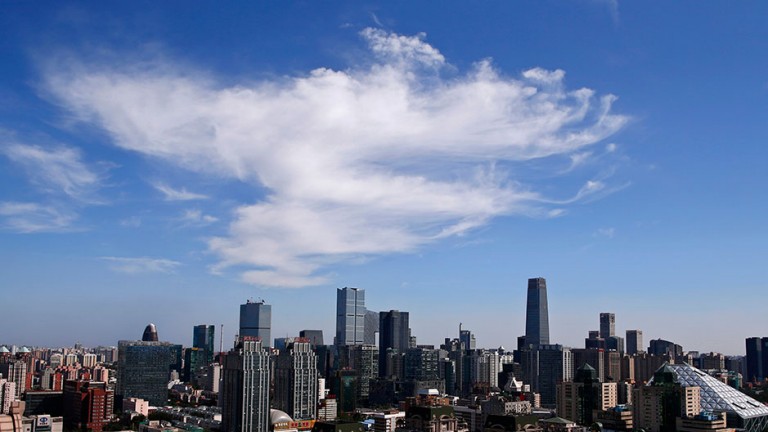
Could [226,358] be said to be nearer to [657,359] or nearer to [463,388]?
[463,388]

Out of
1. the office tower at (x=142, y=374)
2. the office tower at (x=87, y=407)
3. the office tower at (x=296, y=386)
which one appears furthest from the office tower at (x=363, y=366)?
the office tower at (x=87, y=407)

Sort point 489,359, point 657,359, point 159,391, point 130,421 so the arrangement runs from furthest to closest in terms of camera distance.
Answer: point 489,359 → point 657,359 → point 159,391 → point 130,421

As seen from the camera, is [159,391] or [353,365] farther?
[353,365]

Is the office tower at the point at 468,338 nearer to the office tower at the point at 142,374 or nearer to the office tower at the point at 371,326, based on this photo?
the office tower at the point at 371,326

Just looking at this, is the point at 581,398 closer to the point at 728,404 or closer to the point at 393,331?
the point at 728,404

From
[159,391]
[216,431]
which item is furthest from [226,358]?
[159,391]
